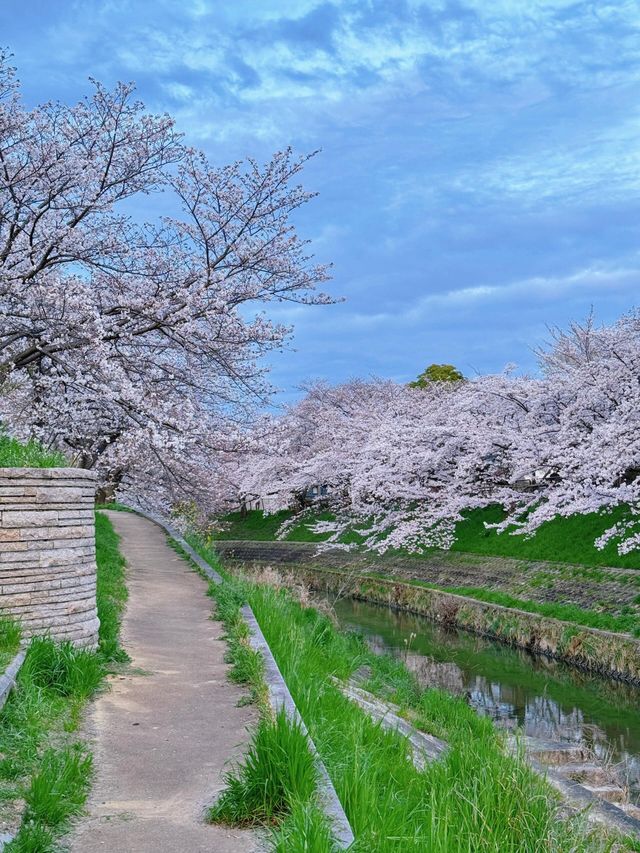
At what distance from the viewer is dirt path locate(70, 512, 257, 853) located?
13.8ft

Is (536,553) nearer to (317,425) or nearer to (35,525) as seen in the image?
(35,525)

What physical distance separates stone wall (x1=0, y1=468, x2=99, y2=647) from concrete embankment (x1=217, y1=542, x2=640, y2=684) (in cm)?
1006

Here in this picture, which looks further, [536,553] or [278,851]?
[536,553]

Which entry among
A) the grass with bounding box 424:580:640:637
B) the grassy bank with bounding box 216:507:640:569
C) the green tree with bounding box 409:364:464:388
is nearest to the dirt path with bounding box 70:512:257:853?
the grass with bounding box 424:580:640:637

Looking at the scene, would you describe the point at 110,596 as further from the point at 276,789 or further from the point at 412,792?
the point at 276,789

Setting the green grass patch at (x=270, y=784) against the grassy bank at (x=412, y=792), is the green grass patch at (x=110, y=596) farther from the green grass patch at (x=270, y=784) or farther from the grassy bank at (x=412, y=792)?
the green grass patch at (x=270, y=784)

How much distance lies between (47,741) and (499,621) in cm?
1407

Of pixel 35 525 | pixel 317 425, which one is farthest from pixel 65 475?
pixel 317 425

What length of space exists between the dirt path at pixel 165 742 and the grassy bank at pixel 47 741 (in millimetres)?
135

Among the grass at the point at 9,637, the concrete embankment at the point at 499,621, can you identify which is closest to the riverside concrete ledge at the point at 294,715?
the grass at the point at 9,637

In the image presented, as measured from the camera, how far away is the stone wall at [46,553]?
7.21 meters

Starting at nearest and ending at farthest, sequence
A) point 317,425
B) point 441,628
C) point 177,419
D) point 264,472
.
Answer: point 177,419
point 441,628
point 264,472
point 317,425

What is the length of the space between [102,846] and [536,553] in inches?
728

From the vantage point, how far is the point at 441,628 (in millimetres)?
19891
